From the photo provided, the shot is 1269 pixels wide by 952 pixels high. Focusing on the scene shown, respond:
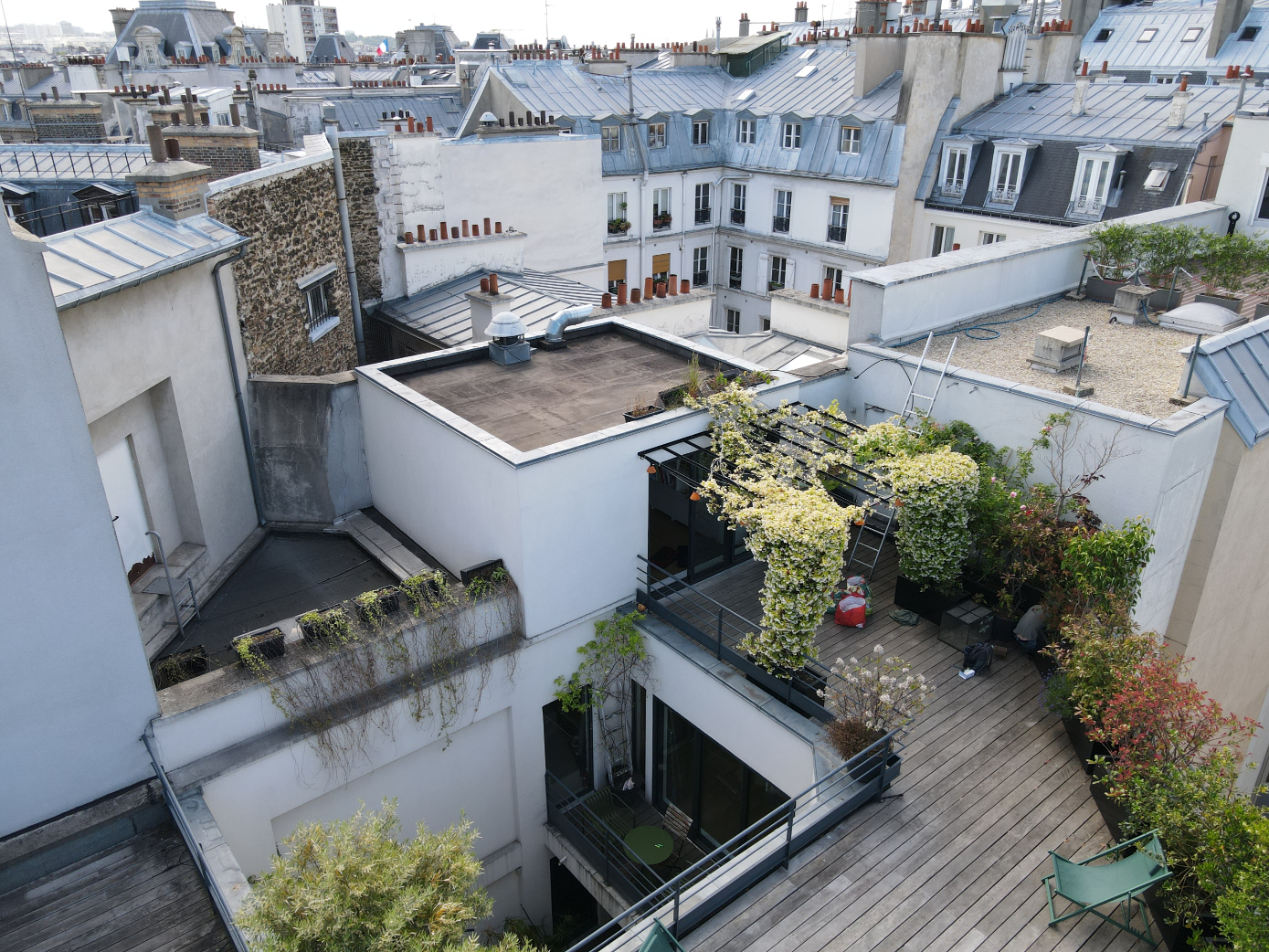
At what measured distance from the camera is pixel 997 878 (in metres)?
7.38

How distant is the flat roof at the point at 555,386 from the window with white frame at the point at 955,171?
1828cm

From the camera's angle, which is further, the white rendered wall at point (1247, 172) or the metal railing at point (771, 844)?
the white rendered wall at point (1247, 172)

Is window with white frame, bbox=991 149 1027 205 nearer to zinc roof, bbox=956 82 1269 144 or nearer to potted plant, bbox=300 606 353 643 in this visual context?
zinc roof, bbox=956 82 1269 144

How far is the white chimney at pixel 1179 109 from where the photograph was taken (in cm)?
2392

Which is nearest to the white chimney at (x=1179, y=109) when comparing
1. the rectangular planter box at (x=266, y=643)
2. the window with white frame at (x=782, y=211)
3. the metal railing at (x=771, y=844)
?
the window with white frame at (x=782, y=211)

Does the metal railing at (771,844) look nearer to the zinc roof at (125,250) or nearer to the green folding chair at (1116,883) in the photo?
the green folding chair at (1116,883)

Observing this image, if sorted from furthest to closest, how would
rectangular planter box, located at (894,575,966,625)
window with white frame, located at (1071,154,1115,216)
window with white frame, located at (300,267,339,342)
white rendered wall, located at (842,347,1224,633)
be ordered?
window with white frame, located at (1071,154,1115,216), window with white frame, located at (300,267,339,342), rectangular planter box, located at (894,575,966,625), white rendered wall, located at (842,347,1224,633)

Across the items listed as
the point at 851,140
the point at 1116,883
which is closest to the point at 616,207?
the point at 851,140

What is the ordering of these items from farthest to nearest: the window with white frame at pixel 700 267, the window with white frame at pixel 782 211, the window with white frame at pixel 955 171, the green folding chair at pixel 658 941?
1. the window with white frame at pixel 700 267
2. the window with white frame at pixel 782 211
3. the window with white frame at pixel 955 171
4. the green folding chair at pixel 658 941

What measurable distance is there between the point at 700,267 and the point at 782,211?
3.90m

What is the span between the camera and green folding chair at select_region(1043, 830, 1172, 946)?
22.0 feet

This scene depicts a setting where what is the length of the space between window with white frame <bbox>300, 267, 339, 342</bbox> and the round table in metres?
9.44

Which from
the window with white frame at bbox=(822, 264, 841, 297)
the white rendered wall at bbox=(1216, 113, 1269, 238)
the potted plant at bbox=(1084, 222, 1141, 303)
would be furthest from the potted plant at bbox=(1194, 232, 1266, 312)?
the window with white frame at bbox=(822, 264, 841, 297)

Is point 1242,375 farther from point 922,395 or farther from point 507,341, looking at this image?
point 507,341
